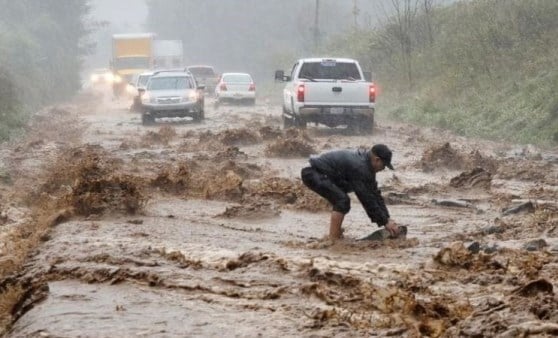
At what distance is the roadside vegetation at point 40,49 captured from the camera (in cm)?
4094

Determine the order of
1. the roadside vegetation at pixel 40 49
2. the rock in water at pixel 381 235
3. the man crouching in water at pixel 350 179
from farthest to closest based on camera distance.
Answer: the roadside vegetation at pixel 40 49 < the rock in water at pixel 381 235 < the man crouching in water at pixel 350 179

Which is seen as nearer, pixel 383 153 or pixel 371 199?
pixel 383 153

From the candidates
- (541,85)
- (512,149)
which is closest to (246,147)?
(512,149)

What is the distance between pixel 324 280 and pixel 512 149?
1213 centimetres

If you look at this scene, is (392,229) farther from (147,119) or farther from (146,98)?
(147,119)

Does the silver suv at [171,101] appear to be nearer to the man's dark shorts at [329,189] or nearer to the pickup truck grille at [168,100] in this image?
the pickup truck grille at [168,100]

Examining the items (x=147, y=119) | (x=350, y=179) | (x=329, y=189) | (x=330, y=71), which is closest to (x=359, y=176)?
(x=350, y=179)

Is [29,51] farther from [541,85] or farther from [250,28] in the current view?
[250,28]

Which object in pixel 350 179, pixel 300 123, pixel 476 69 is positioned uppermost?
pixel 476 69

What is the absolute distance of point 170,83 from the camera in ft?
95.8

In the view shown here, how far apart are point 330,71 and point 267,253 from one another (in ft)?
49.5

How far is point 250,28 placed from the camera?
82.9 m

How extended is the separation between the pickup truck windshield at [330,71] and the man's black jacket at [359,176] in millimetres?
14305

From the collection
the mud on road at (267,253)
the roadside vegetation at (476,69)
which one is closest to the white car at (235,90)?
the roadside vegetation at (476,69)
